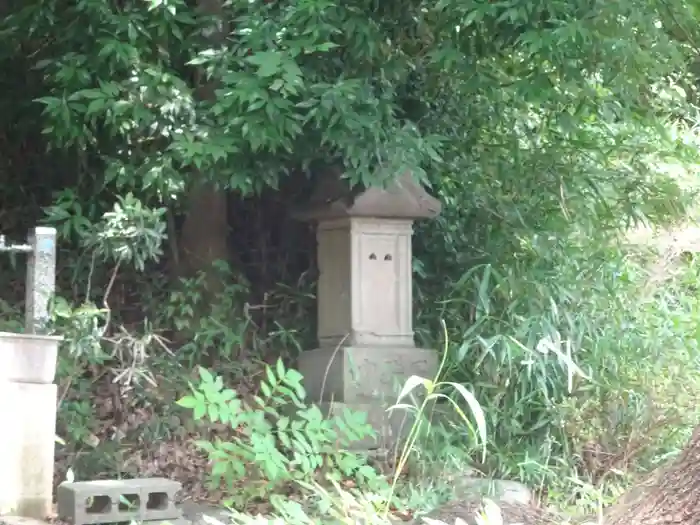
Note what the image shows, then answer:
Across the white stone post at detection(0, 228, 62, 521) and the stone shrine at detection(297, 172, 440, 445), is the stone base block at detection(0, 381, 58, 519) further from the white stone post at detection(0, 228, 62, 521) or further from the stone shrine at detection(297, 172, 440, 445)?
the stone shrine at detection(297, 172, 440, 445)

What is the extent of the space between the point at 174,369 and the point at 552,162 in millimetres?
2141

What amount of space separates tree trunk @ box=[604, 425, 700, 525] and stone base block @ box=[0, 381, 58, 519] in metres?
1.96

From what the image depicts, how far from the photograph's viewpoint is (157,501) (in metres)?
3.08

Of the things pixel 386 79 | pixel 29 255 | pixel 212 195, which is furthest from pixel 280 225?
pixel 29 255

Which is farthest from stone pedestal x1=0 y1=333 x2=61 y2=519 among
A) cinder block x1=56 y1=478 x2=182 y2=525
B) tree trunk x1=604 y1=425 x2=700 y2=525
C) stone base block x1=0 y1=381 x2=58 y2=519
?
tree trunk x1=604 y1=425 x2=700 y2=525

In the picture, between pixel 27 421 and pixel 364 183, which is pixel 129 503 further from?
pixel 364 183

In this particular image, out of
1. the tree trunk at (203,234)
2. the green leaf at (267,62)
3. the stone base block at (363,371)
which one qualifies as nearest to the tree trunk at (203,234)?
the tree trunk at (203,234)

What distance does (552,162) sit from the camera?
4.62m

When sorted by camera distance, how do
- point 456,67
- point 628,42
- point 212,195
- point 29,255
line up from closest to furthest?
point 29,255, point 628,42, point 456,67, point 212,195

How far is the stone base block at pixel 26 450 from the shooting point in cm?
307

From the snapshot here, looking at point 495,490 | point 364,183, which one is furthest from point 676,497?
point 364,183

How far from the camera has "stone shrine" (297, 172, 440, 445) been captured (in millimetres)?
4008

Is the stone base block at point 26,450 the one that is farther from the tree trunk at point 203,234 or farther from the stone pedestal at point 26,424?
the tree trunk at point 203,234

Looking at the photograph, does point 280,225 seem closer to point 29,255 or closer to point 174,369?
point 174,369
